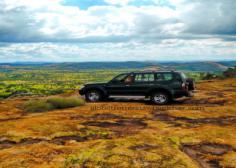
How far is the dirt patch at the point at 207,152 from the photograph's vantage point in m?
7.77

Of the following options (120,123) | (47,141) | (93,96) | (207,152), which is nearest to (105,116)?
→ (120,123)

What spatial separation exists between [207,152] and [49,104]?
988 centimetres

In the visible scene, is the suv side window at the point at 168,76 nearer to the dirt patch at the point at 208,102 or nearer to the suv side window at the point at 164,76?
the suv side window at the point at 164,76

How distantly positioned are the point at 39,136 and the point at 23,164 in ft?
9.06

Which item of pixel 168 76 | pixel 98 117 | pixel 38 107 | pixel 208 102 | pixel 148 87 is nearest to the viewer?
pixel 98 117

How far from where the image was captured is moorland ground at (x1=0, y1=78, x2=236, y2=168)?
770cm

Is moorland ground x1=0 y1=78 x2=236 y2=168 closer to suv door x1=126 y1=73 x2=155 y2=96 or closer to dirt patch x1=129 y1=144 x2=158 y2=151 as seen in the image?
dirt patch x1=129 y1=144 x2=158 y2=151

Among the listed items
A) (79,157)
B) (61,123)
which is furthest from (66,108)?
(79,157)

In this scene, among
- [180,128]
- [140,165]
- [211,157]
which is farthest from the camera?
[180,128]

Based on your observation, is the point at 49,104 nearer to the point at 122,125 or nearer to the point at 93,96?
the point at 93,96

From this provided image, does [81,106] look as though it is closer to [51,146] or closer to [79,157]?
[51,146]

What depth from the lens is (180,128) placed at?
11375 millimetres

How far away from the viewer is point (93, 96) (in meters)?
19.3

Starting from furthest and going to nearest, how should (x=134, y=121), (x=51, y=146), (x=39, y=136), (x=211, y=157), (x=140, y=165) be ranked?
(x=134, y=121) < (x=39, y=136) < (x=51, y=146) < (x=211, y=157) < (x=140, y=165)
